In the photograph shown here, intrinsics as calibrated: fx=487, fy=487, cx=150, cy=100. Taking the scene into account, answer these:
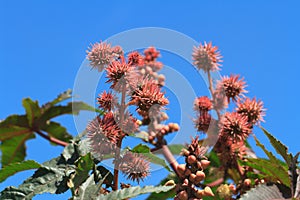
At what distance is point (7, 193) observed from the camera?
6.74ft

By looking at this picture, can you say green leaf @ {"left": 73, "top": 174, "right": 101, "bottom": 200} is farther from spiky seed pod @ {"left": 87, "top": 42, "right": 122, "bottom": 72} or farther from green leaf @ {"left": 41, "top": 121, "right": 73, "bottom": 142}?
green leaf @ {"left": 41, "top": 121, "right": 73, "bottom": 142}

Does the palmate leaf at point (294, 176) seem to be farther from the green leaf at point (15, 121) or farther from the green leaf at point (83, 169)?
the green leaf at point (15, 121)

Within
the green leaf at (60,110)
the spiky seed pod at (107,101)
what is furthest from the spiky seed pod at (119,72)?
the green leaf at (60,110)

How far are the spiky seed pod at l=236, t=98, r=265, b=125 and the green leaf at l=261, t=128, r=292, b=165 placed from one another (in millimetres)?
569

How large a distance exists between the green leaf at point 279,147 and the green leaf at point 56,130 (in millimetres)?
1342

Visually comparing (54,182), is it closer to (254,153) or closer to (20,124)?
(20,124)

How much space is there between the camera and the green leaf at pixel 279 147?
2.09 m

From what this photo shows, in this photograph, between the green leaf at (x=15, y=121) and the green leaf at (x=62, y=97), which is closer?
the green leaf at (x=62, y=97)

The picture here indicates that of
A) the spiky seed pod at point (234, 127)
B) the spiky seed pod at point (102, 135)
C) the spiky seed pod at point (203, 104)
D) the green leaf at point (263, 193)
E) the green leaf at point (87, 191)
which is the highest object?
the spiky seed pod at point (203, 104)

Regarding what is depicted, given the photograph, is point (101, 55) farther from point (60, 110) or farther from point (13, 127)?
point (13, 127)

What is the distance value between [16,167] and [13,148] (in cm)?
90

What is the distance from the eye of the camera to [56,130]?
9.92 ft

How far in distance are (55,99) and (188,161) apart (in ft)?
3.38

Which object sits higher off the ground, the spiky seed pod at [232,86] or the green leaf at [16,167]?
the spiky seed pod at [232,86]
